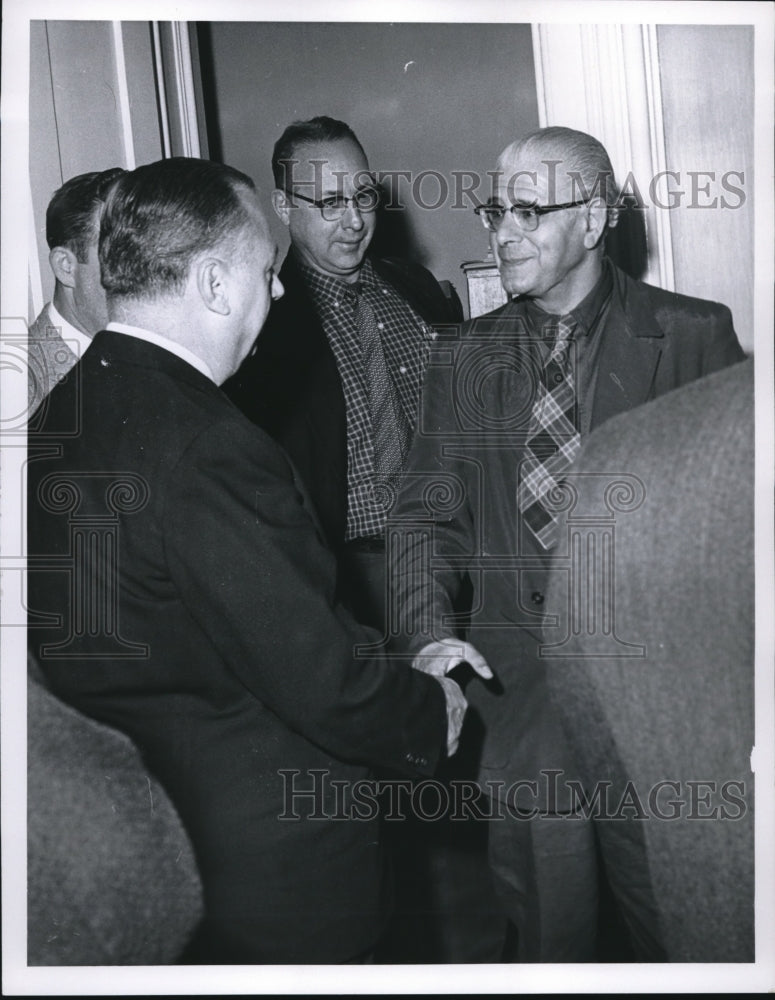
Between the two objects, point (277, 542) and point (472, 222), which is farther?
point (472, 222)

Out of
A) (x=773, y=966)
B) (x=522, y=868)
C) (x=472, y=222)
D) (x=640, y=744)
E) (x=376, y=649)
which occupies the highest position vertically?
(x=472, y=222)

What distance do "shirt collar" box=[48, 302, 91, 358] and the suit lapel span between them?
0.89 meters

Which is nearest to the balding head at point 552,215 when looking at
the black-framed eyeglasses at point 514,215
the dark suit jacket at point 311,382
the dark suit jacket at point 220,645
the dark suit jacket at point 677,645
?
the black-framed eyeglasses at point 514,215

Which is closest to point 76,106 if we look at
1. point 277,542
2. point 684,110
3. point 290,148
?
point 290,148

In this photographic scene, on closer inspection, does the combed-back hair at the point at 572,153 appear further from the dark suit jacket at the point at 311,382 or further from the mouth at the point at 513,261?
the dark suit jacket at the point at 311,382

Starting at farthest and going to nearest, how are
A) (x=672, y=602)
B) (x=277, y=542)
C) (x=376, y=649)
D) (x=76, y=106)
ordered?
(x=76, y=106), (x=376, y=649), (x=277, y=542), (x=672, y=602)

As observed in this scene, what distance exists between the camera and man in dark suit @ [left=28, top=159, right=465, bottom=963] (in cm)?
156

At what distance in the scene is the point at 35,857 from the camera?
1864mm

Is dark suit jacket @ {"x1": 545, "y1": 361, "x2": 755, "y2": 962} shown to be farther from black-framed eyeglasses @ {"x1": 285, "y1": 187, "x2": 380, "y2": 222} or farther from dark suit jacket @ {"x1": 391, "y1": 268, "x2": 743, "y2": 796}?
black-framed eyeglasses @ {"x1": 285, "y1": 187, "x2": 380, "y2": 222}

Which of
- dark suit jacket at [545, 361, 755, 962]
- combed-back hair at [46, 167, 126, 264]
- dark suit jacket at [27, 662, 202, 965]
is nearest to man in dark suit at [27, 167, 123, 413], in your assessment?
combed-back hair at [46, 167, 126, 264]

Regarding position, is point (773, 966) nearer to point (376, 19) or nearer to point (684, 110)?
point (684, 110)

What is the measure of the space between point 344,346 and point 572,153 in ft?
1.71

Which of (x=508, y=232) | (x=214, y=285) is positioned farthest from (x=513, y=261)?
(x=214, y=285)

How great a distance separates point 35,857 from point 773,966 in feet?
4.31
